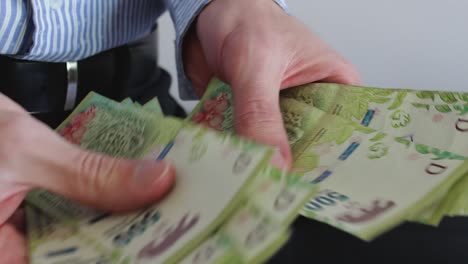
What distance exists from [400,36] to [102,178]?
71cm

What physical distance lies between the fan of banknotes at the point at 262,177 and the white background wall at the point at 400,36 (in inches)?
19.4

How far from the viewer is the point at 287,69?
48 cm

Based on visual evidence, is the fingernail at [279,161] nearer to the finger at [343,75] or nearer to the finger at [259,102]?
the finger at [259,102]

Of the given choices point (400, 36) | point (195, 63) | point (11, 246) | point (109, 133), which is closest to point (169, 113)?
point (195, 63)

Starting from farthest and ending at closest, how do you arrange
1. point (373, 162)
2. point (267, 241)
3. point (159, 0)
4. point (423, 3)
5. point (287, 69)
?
point (423, 3) → point (159, 0) → point (287, 69) → point (373, 162) → point (267, 241)

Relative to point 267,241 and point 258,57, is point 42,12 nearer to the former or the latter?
point 258,57

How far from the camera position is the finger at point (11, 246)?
33 centimetres

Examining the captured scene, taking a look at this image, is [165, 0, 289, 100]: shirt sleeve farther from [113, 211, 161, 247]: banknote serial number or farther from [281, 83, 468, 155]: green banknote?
[113, 211, 161, 247]: banknote serial number

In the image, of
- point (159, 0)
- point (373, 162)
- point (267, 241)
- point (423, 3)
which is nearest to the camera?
point (267, 241)

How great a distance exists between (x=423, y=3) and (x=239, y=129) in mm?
621

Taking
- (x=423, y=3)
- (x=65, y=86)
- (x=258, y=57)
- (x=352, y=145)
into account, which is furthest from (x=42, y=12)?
(x=423, y=3)

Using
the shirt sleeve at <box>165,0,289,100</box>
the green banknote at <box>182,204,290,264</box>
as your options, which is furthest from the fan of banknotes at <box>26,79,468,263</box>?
the shirt sleeve at <box>165,0,289,100</box>

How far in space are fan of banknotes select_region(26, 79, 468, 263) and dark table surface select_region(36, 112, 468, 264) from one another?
0.01 m

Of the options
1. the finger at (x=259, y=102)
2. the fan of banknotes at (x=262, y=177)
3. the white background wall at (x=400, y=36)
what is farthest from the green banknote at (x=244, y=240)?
the white background wall at (x=400, y=36)
